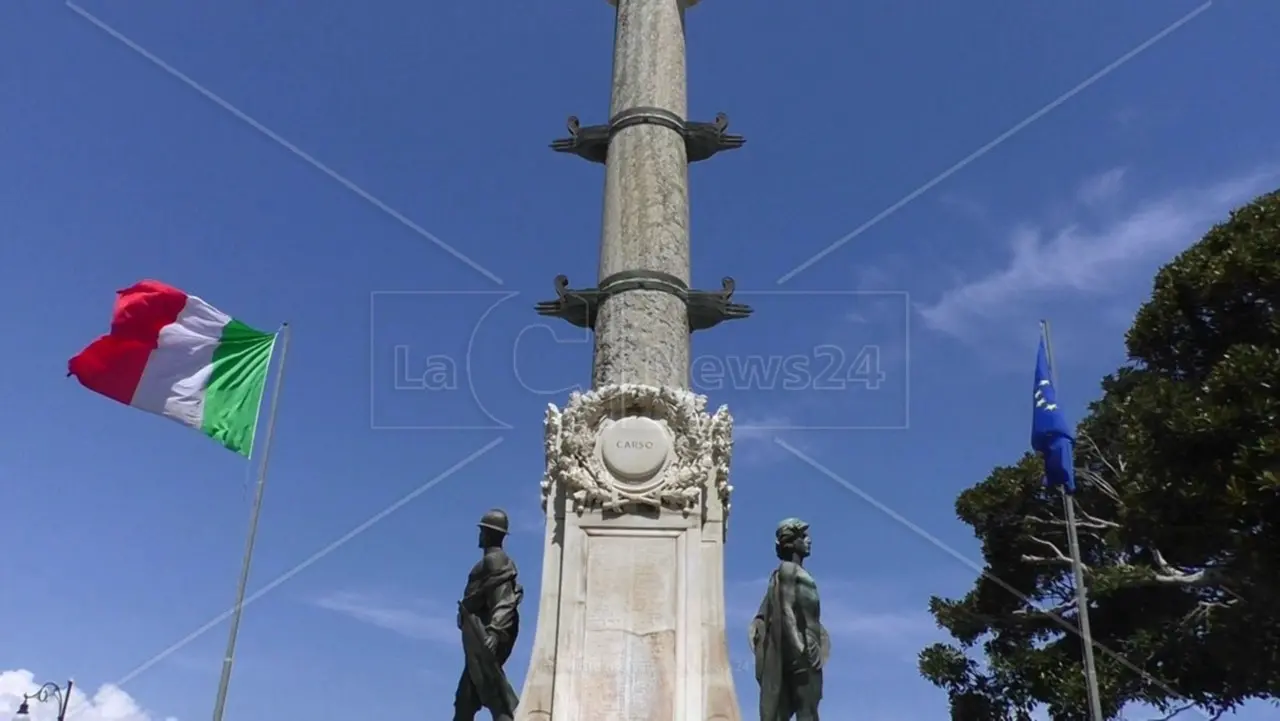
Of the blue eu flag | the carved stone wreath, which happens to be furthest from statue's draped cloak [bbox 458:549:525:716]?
the blue eu flag

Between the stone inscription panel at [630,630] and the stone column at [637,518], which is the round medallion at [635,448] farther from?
the stone inscription panel at [630,630]

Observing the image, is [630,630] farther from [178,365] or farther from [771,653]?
[178,365]

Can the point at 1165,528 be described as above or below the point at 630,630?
above

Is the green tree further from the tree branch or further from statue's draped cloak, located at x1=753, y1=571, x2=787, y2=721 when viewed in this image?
statue's draped cloak, located at x1=753, y1=571, x2=787, y2=721

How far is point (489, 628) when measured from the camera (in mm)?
9109

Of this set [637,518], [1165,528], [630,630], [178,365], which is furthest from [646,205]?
[1165,528]

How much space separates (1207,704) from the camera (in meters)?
18.6

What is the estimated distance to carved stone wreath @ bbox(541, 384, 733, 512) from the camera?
9.57 meters

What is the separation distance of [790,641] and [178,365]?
7774 mm

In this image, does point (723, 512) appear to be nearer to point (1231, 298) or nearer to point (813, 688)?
point (813, 688)

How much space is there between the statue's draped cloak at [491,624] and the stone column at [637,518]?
0.27 metres

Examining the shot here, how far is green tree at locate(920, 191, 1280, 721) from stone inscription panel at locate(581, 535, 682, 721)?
860 cm

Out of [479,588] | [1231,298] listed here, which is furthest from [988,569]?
[479,588]

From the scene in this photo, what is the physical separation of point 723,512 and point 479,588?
89.8 inches
